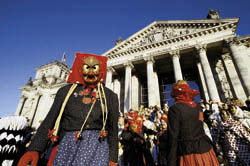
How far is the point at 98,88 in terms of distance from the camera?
176cm

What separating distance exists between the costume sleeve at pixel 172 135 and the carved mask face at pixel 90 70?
4.58ft

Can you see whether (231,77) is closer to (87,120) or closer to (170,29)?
(170,29)

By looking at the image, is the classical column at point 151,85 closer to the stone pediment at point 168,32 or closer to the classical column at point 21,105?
the stone pediment at point 168,32

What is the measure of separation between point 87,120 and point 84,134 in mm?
157

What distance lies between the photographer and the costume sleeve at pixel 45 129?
4.17 feet

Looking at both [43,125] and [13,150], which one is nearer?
[43,125]

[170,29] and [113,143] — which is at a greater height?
[170,29]

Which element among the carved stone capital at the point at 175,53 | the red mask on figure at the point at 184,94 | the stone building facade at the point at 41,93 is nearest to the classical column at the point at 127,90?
the carved stone capital at the point at 175,53

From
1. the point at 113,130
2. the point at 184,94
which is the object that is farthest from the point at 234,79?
the point at 113,130

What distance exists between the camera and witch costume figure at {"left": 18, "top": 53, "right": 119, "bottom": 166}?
1298mm

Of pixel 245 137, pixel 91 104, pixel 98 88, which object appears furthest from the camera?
pixel 245 137

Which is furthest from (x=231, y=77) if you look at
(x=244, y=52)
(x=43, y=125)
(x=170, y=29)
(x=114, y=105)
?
(x=43, y=125)

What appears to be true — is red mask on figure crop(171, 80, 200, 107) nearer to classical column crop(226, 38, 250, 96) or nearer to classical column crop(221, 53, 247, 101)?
classical column crop(226, 38, 250, 96)

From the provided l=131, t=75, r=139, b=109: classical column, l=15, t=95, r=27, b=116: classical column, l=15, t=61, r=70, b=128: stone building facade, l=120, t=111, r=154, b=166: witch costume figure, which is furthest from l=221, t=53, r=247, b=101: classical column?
l=15, t=95, r=27, b=116: classical column
